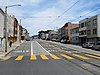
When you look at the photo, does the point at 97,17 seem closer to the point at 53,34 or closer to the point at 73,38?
the point at 73,38

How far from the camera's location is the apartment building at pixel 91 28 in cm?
6846

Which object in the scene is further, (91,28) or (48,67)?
(91,28)

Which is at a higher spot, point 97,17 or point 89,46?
point 97,17

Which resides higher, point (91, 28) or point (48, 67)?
point (91, 28)

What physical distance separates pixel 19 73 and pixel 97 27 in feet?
188

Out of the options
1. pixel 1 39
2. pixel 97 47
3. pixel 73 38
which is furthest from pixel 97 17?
pixel 73 38

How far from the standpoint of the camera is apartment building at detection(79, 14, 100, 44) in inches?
2695

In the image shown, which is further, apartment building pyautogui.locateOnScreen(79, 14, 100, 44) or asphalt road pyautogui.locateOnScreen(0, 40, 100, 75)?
apartment building pyautogui.locateOnScreen(79, 14, 100, 44)

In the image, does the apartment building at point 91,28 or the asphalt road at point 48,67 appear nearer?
the asphalt road at point 48,67

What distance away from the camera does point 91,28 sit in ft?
244

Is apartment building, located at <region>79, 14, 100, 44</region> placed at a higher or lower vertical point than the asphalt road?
higher

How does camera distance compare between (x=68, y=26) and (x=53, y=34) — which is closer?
(x=68, y=26)

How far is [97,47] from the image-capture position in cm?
4438

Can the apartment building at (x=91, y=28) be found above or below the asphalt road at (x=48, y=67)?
above
